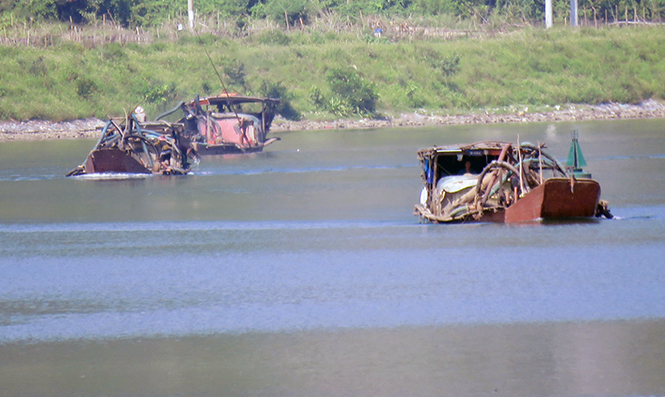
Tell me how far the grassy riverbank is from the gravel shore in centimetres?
64

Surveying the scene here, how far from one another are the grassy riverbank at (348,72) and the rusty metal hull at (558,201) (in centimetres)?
3797

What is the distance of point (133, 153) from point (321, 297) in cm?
2016

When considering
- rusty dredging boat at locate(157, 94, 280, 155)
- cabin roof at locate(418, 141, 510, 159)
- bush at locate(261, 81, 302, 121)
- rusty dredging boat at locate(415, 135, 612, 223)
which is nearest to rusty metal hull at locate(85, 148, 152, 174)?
rusty dredging boat at locate(157, 94, 280, 155)

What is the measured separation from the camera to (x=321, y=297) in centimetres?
1363

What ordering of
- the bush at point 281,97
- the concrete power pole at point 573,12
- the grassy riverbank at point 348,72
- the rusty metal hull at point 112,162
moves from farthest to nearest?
the concrete power pole at point 573,12
the bush at point 281,97
the grassy riverbank at point 348,72
the rusty metal hull at point 112,162

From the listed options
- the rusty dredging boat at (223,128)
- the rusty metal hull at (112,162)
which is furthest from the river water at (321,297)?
the rusty dredging boat at (223,128)

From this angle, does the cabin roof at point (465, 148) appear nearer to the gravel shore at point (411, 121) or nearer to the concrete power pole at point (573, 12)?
the gravel shore at point (411, 121)

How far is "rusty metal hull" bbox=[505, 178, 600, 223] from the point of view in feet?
58.9

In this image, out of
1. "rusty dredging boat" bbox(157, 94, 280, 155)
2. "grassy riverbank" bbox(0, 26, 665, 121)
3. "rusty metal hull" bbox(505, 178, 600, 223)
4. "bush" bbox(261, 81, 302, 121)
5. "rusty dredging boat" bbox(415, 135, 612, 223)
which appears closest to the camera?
"rusty metal hull" bbox(505, 178, 600, 223)

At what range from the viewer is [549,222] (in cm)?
1869

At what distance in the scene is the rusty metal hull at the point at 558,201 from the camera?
17.9 meters

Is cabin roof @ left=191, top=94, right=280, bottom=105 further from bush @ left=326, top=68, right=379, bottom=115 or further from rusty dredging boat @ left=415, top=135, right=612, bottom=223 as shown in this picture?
rusty dredging boat @ left=415, top=135, right=612, bottom=223

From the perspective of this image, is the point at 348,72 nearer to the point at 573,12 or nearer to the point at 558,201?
the point at 573,12

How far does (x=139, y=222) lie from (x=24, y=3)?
46.2 meters
